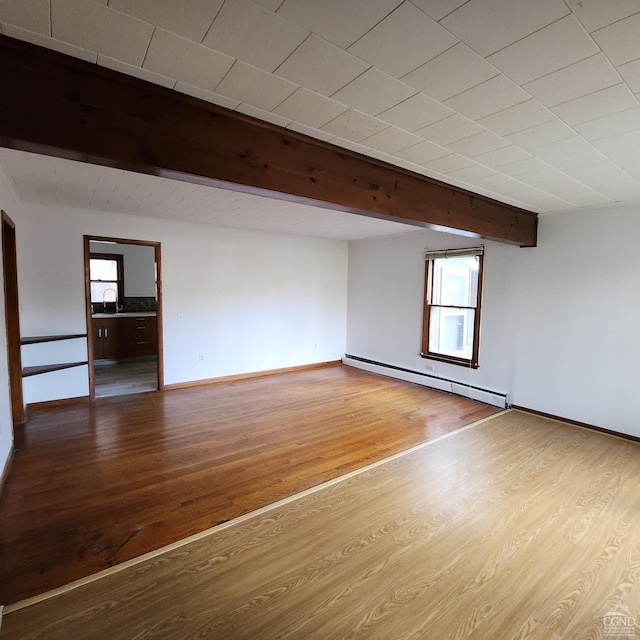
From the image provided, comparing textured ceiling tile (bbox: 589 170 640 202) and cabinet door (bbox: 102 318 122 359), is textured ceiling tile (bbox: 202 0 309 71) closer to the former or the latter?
textured ceiling tile (bbox: 589 170 640 202)

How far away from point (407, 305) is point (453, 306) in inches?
34.4

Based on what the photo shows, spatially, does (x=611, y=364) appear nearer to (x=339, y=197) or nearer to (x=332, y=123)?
(x=339, y=197)

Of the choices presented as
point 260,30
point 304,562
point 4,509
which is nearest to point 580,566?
point 304,562

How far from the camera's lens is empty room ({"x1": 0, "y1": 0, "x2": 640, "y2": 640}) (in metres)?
1.43

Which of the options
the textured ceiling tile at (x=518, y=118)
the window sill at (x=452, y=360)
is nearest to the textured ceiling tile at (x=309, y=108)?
the textured ceiling tile at (x=518, y=118)

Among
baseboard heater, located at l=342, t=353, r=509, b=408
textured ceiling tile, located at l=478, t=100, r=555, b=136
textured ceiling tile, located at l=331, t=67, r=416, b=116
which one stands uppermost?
textured ceiling tile, located at l=478, t=100, r=555, b=136

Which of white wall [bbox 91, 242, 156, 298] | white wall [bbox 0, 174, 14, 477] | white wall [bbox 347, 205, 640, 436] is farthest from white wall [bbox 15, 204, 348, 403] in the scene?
white wall [bbox 91, 242, 156, 298]

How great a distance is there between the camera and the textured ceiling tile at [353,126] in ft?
6.35

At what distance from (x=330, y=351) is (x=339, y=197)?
5.15 meters

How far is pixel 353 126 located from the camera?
2049 millimetres

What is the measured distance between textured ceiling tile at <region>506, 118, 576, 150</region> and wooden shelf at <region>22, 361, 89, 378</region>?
4880mm

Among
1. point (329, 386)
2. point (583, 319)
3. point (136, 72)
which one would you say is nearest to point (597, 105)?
point (136, 72)

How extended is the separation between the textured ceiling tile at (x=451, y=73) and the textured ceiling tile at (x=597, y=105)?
22.0 inches

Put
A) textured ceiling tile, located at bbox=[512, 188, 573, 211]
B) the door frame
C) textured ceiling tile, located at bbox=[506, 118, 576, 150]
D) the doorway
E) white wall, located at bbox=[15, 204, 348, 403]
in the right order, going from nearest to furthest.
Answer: textured ceiling tile, located at bbox=[506, 118, 576, 150] < textured ceiling tile, located at bbox=[512, 188, 573, 211] < the door frame < white wall, located at bbox=[15, 204, 348, 403] < the doorway
